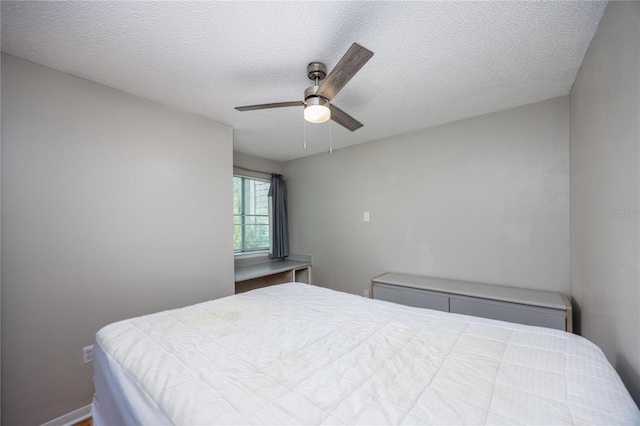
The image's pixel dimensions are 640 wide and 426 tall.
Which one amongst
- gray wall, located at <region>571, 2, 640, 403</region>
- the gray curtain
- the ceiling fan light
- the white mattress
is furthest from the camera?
the gray curtain

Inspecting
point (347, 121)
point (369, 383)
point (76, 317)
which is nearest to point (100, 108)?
point (76, 317)

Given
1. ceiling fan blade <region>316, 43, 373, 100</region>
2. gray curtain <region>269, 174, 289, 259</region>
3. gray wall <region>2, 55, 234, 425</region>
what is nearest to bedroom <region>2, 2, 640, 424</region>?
gray wall <region>2, 55, 234, 425</region>

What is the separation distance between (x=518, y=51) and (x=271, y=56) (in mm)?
1521

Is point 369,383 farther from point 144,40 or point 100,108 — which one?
point 100,108

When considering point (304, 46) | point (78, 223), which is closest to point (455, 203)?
point (304, 46)

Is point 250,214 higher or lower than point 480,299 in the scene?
higher

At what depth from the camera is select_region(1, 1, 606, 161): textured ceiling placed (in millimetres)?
1194

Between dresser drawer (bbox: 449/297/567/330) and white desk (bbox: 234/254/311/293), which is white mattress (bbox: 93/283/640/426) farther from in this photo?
white desk (bbox: 234/254/311/293)

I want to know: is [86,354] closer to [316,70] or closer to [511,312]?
[316,70]

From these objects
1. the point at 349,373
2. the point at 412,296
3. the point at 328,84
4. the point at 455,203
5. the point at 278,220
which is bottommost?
the point at 412,296

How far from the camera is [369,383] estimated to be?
2.85 ft

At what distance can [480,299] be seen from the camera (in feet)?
6.80

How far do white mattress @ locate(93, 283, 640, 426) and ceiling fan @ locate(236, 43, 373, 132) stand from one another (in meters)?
1.26

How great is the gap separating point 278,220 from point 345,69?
2.81 m
